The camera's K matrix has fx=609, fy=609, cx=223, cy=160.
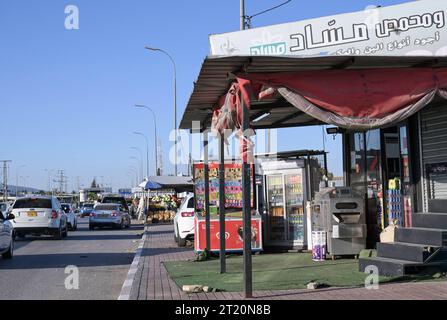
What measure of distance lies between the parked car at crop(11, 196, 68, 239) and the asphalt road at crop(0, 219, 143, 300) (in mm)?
1597

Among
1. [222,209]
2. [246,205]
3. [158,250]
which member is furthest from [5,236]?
[246,205]

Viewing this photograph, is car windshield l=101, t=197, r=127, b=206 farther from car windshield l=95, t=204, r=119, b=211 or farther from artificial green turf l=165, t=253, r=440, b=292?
artificial green turf l=165, t=253, r=440, b=292

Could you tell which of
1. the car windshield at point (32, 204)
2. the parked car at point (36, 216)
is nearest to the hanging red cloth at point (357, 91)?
the parked car at point (36, 216)

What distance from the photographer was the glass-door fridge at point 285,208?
1541 cm

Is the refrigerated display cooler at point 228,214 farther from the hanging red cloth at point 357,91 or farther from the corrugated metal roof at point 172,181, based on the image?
the corrugated metal roof at point 172,181

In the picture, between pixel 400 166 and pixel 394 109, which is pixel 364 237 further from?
pixel 394 109

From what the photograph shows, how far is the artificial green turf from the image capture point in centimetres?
980

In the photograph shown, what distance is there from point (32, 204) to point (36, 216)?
0.61 meters

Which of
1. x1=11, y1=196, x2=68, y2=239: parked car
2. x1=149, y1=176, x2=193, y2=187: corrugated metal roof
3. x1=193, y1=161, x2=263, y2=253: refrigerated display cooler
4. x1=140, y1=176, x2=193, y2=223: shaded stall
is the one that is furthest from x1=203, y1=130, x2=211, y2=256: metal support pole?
x1=149, y1=176, x2=193, y2=187: corrugated metal roof

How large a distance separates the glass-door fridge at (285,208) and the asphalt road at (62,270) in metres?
3.86

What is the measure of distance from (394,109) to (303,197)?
657 cm

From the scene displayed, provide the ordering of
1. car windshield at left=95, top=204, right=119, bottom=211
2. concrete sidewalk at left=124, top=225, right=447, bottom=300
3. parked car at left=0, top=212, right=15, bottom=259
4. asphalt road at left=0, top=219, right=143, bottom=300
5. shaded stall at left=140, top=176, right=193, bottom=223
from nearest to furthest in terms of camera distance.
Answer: concrete sidewalk at left=124, top=225, right=447, bottom=300 → asphalt road at left=0, top=219, right=143, bottom=300 → parked car at left=0, top=212, right=15, bottom=259 → shaded stall at left=140, top=176, right=193, bottom=223 → car windshield at left=95, top=204, right=119, bottom=211

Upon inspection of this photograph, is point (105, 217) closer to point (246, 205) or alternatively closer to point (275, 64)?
point (246, 205)

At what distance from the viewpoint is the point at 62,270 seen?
45.6 ft
